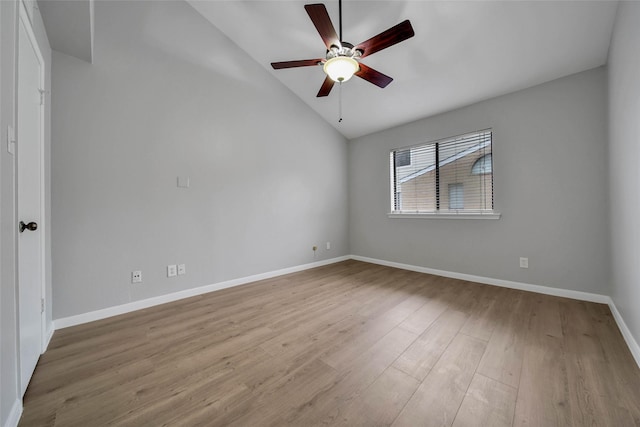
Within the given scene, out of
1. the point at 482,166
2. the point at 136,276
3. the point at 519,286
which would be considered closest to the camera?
the point at 136,276

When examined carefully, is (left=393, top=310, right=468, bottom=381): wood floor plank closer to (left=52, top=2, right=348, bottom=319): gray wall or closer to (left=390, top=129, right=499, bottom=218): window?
(left=390, top=129, right=499, bottom=218): window

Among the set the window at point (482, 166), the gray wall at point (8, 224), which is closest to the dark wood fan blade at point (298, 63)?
the gray wall at point (8, 224)

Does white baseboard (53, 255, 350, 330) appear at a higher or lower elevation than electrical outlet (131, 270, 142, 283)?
lower

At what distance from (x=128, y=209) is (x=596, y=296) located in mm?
4867

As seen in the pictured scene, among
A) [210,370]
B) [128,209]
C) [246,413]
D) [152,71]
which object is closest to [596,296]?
[246,413]

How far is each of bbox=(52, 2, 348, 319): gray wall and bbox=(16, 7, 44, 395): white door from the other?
402mm

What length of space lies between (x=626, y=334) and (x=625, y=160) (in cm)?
129

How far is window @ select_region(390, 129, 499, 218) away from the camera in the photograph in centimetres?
320

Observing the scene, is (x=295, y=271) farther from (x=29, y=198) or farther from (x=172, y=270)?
(x=29, y=198)

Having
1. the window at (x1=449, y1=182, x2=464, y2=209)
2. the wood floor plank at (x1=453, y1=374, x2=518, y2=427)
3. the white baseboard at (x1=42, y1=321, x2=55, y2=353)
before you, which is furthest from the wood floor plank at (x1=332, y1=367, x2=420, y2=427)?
the window at (x1=449, y1=182, x2=464, y2=209)

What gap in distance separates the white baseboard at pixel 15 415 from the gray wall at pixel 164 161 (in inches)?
47.2

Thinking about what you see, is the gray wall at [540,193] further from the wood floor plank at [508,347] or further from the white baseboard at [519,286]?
the wood floor plank at [508,347]

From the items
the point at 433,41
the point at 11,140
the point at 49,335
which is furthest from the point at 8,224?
the point at 433,41

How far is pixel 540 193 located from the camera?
2736mm
